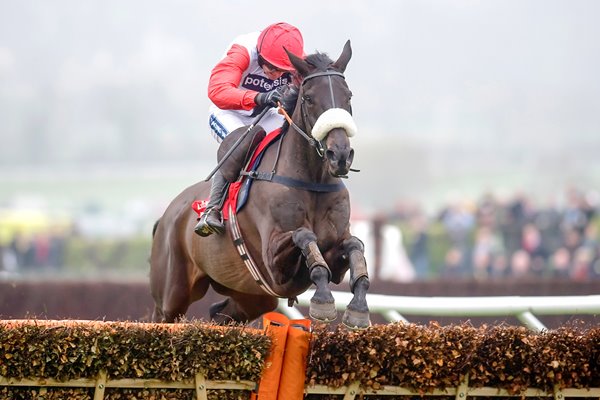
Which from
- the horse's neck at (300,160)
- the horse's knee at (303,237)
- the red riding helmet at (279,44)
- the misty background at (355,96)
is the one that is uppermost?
the misty background at (355,96)

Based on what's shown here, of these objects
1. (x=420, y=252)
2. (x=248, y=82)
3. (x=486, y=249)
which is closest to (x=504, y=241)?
(x=486, y=249)

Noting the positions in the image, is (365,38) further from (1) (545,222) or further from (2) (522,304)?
(2) (522,304)

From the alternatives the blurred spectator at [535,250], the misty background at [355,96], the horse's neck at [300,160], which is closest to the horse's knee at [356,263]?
the horse's neck at [300,160]

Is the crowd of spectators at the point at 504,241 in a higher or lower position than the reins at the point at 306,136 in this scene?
lower

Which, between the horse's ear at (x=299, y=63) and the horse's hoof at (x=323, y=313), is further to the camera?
the horse's ear at (x=299, y=63)

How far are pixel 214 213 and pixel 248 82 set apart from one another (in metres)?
0.89

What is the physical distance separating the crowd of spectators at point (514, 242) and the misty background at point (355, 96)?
14678 mm

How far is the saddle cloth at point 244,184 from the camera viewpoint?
643 cm

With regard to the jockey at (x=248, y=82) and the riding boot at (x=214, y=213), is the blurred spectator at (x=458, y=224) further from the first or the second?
the riding boot at (x=214, y=213)

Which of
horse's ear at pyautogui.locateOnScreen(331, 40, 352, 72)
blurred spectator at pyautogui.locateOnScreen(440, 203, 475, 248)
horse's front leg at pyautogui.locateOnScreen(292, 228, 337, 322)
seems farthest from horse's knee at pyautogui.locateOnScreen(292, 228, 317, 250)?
blurred spectator at pyautogui.locateOnScreen(440, 203, 475, 248)

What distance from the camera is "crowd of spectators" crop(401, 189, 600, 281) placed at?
13.7 meters

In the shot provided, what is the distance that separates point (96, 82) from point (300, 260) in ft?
140

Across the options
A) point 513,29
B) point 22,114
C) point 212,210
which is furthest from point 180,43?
point 212,210

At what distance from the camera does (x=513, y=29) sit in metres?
42.5
